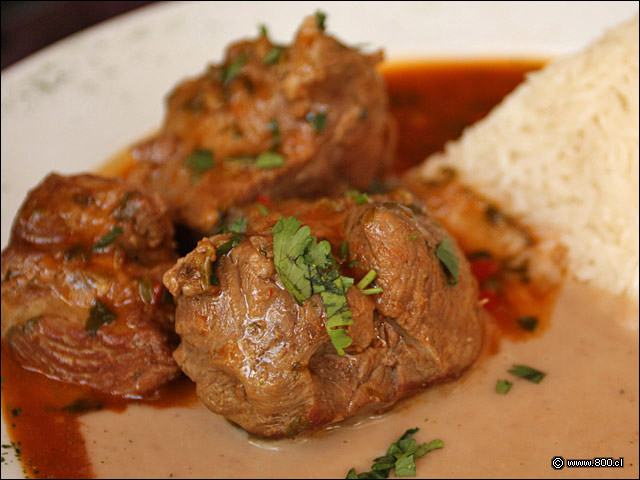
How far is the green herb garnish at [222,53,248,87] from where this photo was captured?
4730 millimetres

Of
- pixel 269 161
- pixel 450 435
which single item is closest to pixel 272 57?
pixel 269 161

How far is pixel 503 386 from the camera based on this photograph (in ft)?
12.9

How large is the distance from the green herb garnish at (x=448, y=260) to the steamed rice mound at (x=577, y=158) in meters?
1.38

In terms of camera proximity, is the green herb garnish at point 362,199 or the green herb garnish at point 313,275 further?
the green herb garnish at point 362,199

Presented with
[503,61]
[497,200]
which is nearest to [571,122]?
[497,200]

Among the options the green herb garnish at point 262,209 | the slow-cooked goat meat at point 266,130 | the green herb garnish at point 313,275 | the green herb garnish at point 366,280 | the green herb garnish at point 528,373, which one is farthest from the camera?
the slow-cooked goat meat at point 266,130

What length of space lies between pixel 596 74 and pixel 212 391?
3.32 m

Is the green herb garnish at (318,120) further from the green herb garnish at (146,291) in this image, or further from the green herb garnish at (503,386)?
the green herb garnish at (503,386)

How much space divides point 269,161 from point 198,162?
1.53 ft

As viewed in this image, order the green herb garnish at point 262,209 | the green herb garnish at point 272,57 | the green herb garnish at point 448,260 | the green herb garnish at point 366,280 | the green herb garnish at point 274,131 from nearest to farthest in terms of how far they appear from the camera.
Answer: the green herb garnish at point 366,280 < the green herb garnish at point 448,260 < the green herb garnish at point 262,209 < the green herb garnish at point 274,131 < the green herb garnish at point 272,57

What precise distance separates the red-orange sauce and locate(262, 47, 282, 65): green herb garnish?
1.51 meters

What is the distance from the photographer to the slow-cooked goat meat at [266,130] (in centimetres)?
442

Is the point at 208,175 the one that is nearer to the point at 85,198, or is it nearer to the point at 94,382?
the point at 85,198

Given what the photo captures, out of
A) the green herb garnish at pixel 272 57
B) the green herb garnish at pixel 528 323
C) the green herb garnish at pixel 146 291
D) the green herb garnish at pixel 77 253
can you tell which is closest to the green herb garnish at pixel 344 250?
the green herb garnish at pixel 146 291
